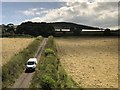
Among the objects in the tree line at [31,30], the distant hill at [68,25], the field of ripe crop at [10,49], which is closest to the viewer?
the field of ripe crop at [10,49]

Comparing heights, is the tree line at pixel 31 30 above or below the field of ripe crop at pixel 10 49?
above

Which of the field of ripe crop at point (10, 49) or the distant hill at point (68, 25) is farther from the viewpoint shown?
the distant hill at point (68, 25)

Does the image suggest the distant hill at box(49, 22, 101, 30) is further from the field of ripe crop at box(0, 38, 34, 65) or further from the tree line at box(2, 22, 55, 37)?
the field of ripe crop at box(0, 38, 34, 65)

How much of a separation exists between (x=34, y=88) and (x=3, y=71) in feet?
24.8

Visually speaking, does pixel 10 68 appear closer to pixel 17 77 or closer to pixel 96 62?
pixel 17 77

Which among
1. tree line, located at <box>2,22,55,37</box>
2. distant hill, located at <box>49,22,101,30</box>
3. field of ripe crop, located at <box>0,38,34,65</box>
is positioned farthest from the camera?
distant hill, located at <box>49,22,101,30</box>

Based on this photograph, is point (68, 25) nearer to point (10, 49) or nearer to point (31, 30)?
point (31, 30)

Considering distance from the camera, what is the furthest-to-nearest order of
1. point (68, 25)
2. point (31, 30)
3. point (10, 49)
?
point (68, 25) < point (31, 30) < point (10, 49)

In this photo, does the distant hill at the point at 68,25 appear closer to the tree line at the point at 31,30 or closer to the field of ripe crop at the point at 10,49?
the tree line at the point at 31,30

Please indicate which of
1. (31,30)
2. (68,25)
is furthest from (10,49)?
(68,25)

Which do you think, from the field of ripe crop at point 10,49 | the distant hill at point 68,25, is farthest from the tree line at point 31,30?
the field of ripe crop at point 10,49

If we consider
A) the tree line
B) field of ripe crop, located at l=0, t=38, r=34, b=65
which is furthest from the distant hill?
field of ripe crop, located at l=0, t=38, r=34, b=65

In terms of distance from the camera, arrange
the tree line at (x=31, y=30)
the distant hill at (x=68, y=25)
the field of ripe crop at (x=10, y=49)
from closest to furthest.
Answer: the field of ripe crop at (x=10, y=49), the tree line at (x=31, y=30), the distant hill at (x=68, y=25)

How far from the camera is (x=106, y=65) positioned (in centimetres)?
5012
